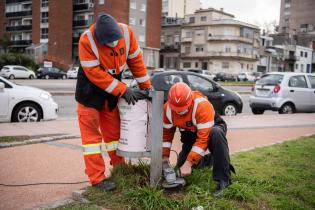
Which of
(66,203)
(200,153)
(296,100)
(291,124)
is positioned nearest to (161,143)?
(200,153)

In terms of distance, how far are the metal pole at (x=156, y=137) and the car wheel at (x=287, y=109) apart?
10974 millimetres

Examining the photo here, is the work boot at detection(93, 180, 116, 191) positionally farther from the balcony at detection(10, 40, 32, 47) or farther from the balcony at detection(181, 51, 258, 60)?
the balcony at detection(10, 40, 32, 47)

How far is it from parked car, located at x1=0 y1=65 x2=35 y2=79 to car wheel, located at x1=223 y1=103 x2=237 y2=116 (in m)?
30.9

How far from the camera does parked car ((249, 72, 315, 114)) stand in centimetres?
1412

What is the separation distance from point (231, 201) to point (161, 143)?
0.95 meters

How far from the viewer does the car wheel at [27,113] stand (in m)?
10.4

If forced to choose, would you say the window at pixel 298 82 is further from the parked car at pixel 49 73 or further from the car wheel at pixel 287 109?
the parked car at pixel 49 73

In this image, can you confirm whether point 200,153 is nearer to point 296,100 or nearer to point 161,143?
point 161,143

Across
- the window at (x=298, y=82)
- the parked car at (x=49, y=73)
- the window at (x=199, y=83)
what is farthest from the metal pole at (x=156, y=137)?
the parked car at (x=49, y=73)

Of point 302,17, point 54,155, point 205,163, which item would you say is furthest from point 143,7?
point 302,17

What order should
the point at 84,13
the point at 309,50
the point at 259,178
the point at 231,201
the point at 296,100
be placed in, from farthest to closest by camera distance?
the point at 309,50 < the point at 84,13 < the point at 296,100 < the point at 259,178 < the point at 231,201

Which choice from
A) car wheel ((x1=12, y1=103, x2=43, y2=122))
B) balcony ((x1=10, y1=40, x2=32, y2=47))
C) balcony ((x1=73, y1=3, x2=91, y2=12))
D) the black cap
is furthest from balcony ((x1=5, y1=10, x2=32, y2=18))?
the black cap

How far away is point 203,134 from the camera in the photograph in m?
4.32

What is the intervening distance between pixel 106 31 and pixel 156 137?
1.25m
